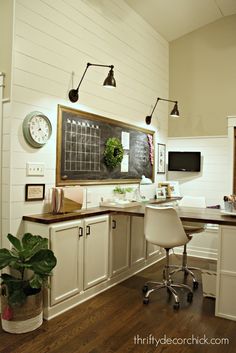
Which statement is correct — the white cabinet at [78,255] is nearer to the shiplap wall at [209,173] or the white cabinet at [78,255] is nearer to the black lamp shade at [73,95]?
the black lamp shade at [73,95]

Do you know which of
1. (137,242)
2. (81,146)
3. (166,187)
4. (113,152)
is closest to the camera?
(81,146)

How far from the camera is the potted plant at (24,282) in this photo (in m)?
2.50

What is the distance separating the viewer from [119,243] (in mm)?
3713

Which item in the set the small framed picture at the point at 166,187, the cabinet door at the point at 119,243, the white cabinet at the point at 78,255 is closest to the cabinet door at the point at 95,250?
the white cabinet at the point at 78,255

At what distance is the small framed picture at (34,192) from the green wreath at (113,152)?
1.10 m

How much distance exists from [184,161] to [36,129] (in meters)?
3.05

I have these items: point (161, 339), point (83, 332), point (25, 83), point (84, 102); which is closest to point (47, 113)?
point (25, 83)

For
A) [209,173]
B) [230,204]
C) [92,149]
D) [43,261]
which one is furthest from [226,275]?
[209,173]

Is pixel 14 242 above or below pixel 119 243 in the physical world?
above

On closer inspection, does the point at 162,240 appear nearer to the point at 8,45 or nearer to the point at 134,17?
the point at 8,45

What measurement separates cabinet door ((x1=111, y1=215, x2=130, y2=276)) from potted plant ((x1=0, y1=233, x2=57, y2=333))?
1.12 meters

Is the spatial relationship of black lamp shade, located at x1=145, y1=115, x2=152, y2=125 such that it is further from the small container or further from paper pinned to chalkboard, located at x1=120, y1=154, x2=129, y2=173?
the small container

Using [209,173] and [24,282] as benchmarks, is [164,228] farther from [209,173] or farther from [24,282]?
[209,173]

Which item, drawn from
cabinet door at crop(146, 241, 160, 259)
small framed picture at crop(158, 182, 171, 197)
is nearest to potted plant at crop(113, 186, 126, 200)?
cabinet door at crop(146, 241, 160, 259)
